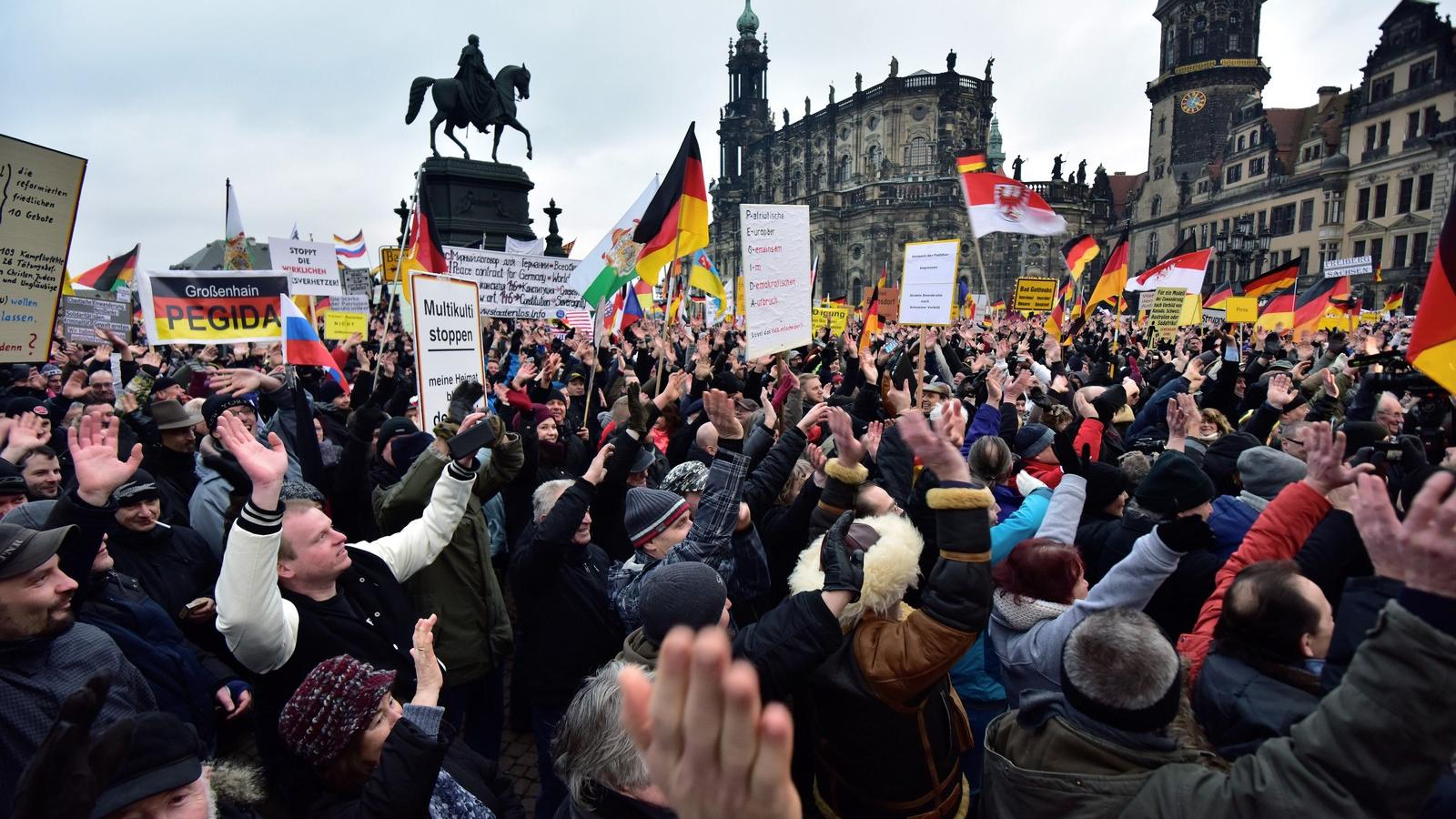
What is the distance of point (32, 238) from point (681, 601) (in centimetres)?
431

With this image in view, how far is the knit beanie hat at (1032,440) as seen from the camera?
4789mm

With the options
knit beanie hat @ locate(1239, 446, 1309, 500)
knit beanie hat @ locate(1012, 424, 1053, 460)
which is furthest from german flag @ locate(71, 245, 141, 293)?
knit beanie hat @ locate(1239, 446, 1309, 500)

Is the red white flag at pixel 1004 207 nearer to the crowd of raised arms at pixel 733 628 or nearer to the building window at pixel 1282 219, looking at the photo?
the crowd of raised arms at pixel 733 628

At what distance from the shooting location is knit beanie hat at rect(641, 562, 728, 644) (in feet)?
7.52

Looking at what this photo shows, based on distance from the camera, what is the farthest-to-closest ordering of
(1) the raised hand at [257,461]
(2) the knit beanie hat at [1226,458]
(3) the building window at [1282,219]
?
1. (3) the building window at [1282,219]
2. (2) the knit beanie hat at [1226,458]
3. (1) the raised hand at [257,461]

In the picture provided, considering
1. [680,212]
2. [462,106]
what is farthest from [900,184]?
[680,212]

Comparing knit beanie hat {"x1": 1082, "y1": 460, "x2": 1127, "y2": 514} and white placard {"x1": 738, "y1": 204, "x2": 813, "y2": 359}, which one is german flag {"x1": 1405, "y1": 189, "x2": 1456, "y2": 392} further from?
white placard {"x1": 738, "y1": 204, "x2": 813, "y2": 359}

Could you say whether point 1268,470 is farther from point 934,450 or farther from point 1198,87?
point 1198,87

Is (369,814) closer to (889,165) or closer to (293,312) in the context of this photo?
(293,312)

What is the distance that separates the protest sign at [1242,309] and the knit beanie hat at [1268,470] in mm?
11236

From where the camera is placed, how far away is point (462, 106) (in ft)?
71.2

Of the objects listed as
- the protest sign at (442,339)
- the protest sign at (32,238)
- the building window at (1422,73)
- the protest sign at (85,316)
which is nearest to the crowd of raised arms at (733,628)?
the protest sign at (442,339)

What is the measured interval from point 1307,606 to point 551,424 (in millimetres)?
4559

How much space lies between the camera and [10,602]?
2.11m
